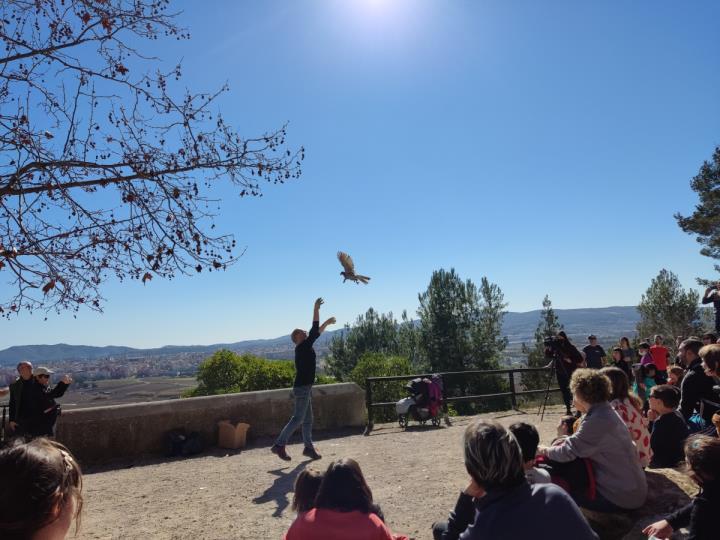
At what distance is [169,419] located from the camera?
7754 millimetres

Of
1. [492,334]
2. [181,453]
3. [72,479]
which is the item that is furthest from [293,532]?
[492,334]

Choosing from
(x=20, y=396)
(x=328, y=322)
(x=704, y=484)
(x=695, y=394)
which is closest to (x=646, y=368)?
(x=695, y=394)

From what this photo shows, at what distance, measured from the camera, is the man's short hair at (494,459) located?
2207mm

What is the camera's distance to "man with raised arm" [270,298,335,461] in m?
6.87

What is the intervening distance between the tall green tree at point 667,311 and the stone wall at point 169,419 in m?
33.4

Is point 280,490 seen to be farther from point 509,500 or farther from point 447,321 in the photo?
point 447,321

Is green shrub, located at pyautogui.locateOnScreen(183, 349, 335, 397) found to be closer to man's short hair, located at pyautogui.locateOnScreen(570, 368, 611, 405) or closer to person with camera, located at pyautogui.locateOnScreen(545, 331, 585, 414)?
person with camera, located at pyautogui.locateOnScreen(545, 331, 585, 414)

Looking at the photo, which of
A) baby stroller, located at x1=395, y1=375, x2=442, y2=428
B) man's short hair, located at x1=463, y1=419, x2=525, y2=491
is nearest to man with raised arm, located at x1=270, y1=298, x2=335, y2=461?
baby stroller, located at x1=395, y1=375, x2=442, y2=428

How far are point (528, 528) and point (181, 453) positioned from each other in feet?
21.6

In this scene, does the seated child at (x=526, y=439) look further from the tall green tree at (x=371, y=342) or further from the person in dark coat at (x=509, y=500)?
the tall green tree at (x=371, y=342)

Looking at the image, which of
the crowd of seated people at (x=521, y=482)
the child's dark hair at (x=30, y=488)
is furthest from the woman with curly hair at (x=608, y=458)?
the child's dark hair at (x=30, y=488)

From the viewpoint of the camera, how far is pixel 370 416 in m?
9.38

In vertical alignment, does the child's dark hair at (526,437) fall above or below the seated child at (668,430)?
above

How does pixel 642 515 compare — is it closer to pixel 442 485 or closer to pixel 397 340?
pixel 442 485
